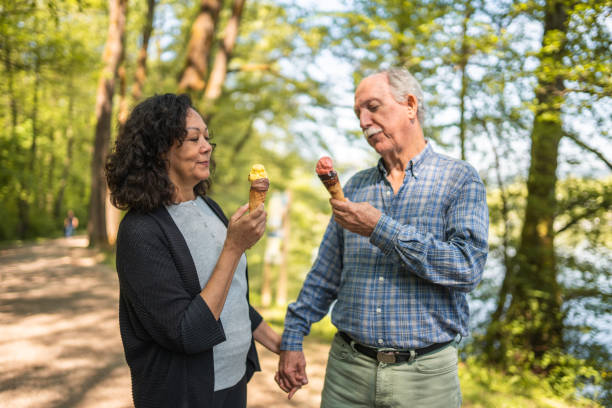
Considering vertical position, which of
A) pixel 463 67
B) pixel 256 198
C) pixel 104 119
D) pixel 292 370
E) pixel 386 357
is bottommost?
pixel 292 370

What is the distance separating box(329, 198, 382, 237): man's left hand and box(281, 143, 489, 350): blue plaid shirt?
0.04 m

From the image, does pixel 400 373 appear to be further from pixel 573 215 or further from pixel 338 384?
pixel 573 215

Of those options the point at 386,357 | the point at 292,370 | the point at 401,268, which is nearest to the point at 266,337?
the point at 292,370

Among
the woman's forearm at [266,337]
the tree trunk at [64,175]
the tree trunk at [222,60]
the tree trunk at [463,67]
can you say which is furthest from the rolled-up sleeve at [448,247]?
the tree trunk at [64,175]

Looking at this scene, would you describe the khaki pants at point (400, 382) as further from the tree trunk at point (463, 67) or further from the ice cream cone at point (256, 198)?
the tree trunk at point (463, 67)

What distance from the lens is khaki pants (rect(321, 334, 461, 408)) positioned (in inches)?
81.5

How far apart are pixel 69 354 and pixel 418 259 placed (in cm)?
505

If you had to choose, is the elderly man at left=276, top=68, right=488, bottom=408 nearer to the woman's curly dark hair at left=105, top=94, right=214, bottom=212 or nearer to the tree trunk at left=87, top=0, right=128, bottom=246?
the woman's curly dark hair at left=105, top=94, right=214, bottom=212

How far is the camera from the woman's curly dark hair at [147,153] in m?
1.88

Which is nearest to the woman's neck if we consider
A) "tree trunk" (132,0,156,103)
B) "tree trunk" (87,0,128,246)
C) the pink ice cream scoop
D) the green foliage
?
the pink ice cream scoop

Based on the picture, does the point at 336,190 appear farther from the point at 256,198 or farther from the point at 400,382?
the point at 400,382

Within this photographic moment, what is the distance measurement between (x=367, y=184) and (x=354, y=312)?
0.69 metres

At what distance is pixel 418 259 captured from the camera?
192 centimetres

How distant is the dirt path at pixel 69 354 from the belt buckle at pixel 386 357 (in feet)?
9.17
